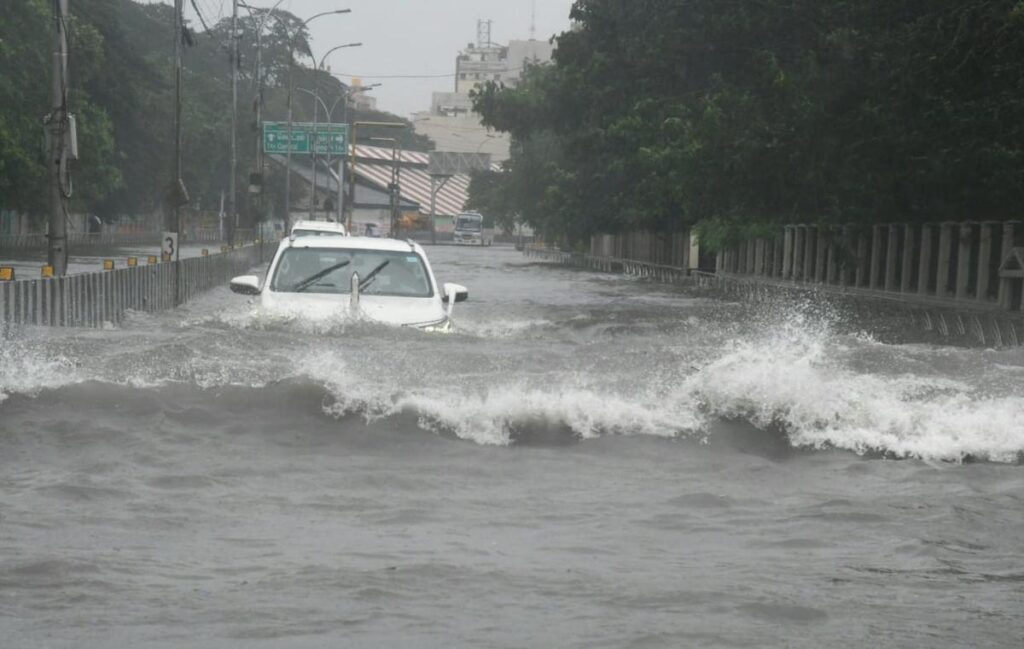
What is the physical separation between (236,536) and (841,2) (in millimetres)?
29916

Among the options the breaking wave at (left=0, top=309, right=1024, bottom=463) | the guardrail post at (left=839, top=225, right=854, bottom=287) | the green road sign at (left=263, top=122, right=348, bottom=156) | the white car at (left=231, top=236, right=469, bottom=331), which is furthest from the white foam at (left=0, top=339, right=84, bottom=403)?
the green road sign at (left=263, top=122, right=348, bottom=156)

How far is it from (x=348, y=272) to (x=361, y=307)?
2.98 feet

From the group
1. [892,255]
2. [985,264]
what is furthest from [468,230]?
[985,264]

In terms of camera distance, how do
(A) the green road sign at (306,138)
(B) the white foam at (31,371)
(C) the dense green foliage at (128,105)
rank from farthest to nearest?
(A) the green road sign at (306,138) → (C) the dense green foliage at (128,105) → (B) the white foam at (31,371)

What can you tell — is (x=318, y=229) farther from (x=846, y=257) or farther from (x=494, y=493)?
(x=494, y=493)

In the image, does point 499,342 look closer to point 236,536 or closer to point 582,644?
point 236,536

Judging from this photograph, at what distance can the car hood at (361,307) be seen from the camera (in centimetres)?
1441

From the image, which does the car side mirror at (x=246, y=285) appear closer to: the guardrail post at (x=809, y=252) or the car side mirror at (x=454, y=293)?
the car side mirror at (x=454, y=293)

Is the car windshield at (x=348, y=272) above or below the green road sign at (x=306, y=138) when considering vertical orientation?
below

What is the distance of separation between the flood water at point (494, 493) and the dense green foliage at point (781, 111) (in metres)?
10.0

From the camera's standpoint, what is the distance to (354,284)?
14359mm

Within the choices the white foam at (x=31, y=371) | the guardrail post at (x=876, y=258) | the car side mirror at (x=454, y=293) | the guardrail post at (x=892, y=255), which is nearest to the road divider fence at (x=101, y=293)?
the white foam at (x=31, y=371)

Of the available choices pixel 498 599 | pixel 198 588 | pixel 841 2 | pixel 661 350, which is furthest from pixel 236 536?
pixel 841 2

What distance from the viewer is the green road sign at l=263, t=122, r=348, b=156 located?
80.0 meters
